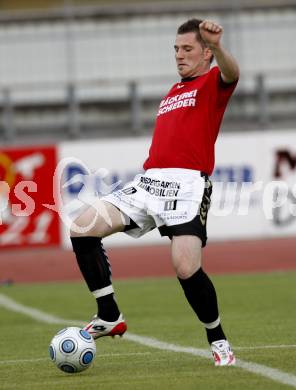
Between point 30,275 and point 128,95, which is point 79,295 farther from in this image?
point 128,95

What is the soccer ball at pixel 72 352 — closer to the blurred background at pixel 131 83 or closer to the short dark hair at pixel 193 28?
the short dark hair at pixel 193 28

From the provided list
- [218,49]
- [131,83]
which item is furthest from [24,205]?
[218,49]

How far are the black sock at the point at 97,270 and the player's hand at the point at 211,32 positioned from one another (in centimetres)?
153

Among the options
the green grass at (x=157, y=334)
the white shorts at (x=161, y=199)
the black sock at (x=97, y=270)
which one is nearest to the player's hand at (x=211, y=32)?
the white shorts at (x=161, y=199)

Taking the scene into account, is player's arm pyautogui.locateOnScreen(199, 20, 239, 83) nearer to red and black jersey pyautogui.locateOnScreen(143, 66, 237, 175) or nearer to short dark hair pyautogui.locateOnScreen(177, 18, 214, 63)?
red and black jersey pyautogui.locateOnScreen(143, 66, 237, 175)

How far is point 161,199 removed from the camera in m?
7.18

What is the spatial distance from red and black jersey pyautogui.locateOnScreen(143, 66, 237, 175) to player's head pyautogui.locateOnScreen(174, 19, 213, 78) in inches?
3.8

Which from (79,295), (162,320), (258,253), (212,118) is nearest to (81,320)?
(162,320)

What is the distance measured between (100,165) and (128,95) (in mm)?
3805

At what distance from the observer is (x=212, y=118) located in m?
7.30

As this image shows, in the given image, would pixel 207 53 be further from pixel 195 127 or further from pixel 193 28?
pixel 195 127

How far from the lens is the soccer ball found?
706 cm

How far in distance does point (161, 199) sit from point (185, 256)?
17.8 inches

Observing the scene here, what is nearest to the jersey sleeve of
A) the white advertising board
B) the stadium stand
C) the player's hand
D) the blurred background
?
the player's hand
